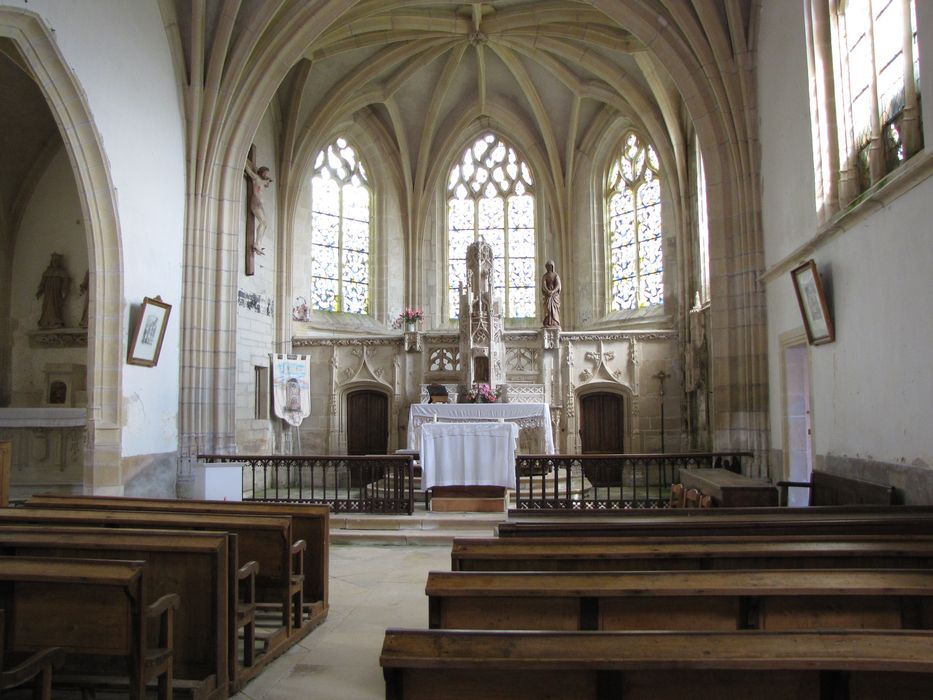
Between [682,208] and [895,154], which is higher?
[682,208]

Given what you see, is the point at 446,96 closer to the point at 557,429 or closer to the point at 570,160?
the point at 570,160

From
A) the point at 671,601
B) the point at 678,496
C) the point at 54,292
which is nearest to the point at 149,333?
the point at 54,292

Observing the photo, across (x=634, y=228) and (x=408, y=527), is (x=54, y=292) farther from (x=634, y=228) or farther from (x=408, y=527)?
(x=634, y=228)

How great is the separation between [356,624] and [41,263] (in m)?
9.83

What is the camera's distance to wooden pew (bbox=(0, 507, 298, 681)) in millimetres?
4465

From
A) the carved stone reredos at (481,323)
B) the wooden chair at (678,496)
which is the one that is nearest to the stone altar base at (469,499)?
the wooden chair at (678,496)

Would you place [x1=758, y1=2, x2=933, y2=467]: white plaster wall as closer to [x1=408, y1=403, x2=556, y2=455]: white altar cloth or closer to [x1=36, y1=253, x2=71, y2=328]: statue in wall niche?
[x1=408, y1=403, x2=556, y2=455]: white altar cloth

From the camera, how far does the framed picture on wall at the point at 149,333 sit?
31.1 feet

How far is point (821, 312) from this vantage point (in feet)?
24.5

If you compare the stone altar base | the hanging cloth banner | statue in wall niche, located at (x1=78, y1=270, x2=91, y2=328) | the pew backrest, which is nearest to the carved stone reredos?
the hanging cloth banner

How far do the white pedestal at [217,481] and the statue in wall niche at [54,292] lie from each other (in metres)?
4.47

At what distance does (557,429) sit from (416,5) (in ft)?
27.6

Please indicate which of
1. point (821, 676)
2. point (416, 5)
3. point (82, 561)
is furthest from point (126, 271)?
point (821, 676)

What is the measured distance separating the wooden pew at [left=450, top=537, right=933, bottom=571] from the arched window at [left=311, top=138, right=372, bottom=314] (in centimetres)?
1354
